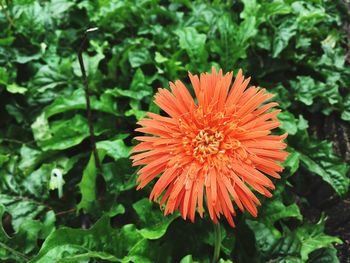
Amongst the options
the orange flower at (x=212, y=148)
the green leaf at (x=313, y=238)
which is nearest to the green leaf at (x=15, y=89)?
the orange flower at (x=212, y=148)

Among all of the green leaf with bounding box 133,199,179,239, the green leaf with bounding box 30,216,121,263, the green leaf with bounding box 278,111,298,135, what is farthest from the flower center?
the green leaf with bounding box 278,111,298,135

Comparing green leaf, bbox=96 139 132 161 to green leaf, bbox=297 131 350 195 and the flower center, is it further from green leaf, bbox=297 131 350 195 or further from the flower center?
green leaf, bbox=297 131 350 195

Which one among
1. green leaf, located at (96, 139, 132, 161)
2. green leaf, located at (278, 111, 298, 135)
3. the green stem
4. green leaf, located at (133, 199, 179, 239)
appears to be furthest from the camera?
green leaf, located at (278, 111, 298, 135)

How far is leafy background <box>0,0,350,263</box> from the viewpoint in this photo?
6.09ft

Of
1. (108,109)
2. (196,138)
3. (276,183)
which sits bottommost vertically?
(276,183)

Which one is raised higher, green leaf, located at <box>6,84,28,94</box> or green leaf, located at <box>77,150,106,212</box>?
green leaf, located at <box>6,84,28,94</box>

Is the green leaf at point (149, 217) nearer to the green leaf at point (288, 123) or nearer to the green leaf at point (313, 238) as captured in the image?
the green leaf at point (313, 238)

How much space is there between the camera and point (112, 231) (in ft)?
5.86

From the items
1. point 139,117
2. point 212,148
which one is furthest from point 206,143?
point 139,117

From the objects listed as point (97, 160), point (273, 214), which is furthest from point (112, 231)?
point (273, 214)

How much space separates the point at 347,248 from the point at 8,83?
192 cm

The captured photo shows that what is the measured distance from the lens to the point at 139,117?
86.2 inches

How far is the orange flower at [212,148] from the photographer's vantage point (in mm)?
1365

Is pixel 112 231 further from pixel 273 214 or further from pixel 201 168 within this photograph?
pixel 273 214
